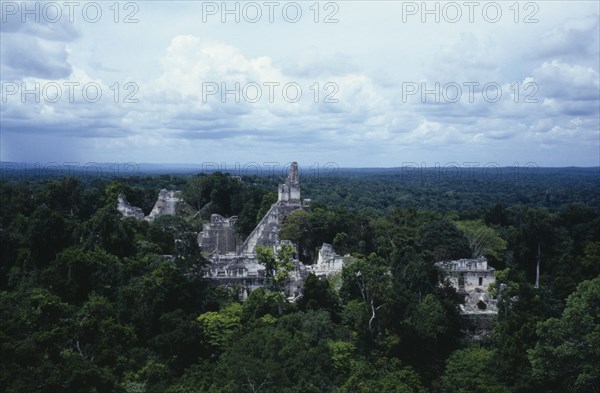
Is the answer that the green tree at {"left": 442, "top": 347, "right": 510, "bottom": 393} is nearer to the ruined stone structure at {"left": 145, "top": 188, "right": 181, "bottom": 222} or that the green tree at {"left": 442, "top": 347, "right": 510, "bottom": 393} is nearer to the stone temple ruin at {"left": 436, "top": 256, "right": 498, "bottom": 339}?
the stone temple ruin at {"left": 436, "top": 256, "right": 498, "bottom": 339}

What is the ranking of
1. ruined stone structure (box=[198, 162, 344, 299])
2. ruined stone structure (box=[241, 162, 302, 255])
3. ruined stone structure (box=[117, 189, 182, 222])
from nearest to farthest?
ruined stone structure (box=[198, 162, 344, 299]) < ruined stone structure (box=[241, 162, 302, 255]) < ruined stone structure (box=[117, 189, 182, 222])

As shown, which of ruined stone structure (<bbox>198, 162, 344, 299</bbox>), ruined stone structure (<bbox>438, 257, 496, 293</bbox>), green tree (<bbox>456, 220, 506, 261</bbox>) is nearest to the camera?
ruined stone structure (<bbox>198, 162, 344, 299</bbox>)

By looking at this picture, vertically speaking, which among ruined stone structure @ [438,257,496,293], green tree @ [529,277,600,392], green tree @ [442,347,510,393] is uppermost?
ruined stone structure @ [438,257,496,293]

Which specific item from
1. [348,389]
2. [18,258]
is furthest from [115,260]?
[348,389]

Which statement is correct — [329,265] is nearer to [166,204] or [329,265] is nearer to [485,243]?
[485,243]

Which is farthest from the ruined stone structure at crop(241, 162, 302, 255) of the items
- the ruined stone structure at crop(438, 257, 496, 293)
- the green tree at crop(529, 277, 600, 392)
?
the green tree at crop(529, 277, 600, 392)

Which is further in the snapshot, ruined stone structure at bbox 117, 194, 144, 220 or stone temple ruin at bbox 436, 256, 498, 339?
ruined stone structure at bbox 117, 194, 144, 220

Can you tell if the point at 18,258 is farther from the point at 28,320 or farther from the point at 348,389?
the point at 348,389
